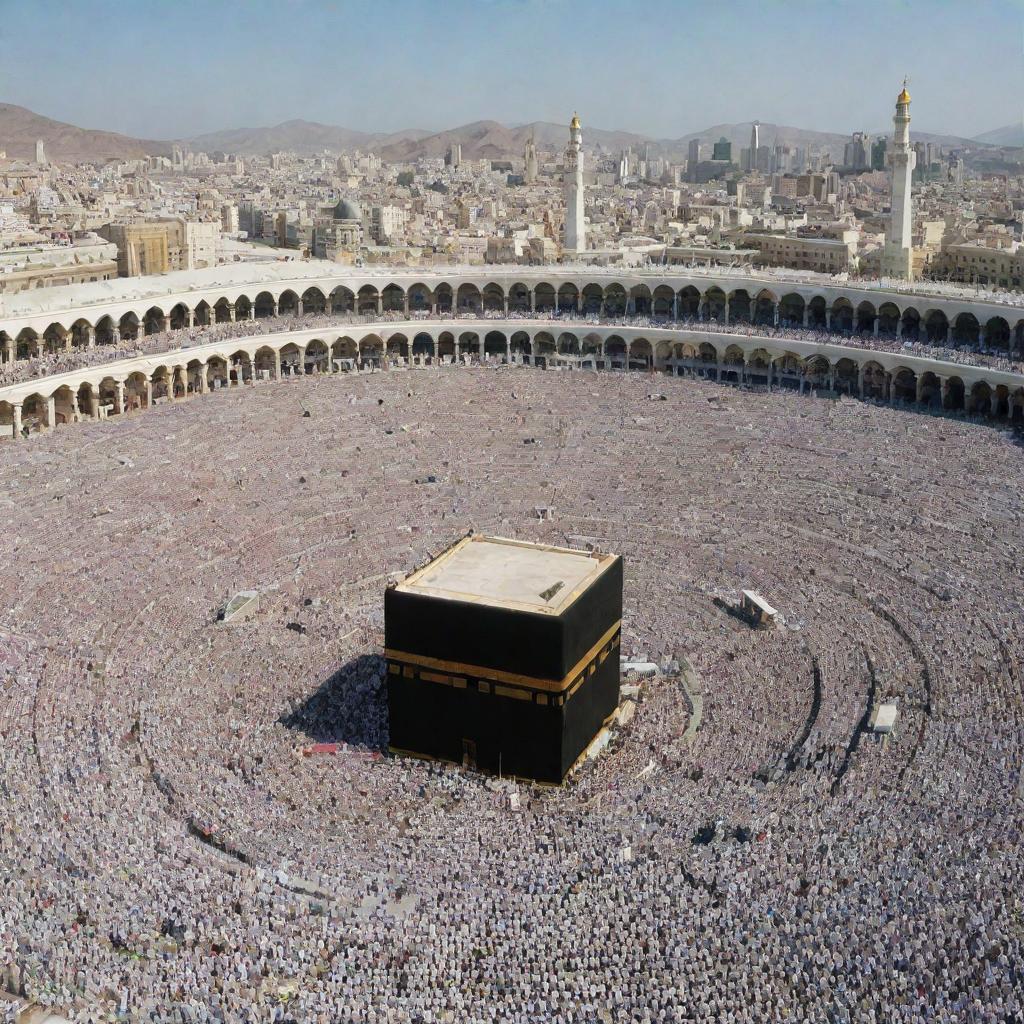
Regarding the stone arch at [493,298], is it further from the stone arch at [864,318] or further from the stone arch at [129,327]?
the stone arch at [129,327]

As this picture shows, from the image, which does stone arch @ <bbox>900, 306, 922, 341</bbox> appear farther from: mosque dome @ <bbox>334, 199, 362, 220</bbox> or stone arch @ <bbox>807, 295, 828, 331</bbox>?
mosque dome @ <bbox>334, 199, 362, 220</bbox>

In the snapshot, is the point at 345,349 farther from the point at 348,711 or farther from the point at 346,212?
the point at 346,212

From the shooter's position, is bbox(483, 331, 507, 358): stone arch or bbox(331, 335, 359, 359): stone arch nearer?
bbox(331, 335, 359, 359): stone arch

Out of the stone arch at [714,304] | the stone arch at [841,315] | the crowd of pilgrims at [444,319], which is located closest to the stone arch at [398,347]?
the crowd of pilgrims at [444,319]

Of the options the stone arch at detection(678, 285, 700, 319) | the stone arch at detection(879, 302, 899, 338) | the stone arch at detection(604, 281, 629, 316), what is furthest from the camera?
the stone arch at detection(604, 281, 629, 316)

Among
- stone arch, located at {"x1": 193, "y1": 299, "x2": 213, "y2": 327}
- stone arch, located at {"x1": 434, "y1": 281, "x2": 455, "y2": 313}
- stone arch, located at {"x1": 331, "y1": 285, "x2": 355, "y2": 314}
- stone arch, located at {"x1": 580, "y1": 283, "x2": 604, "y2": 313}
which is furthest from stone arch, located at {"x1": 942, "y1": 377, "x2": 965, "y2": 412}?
stone arch, located at {"x1": 193, "y1": 299, "x2": 213, "y2": 327}

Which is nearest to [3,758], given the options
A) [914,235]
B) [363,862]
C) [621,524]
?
[363,862]

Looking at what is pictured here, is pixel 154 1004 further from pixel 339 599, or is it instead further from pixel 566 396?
pixel 566 396
